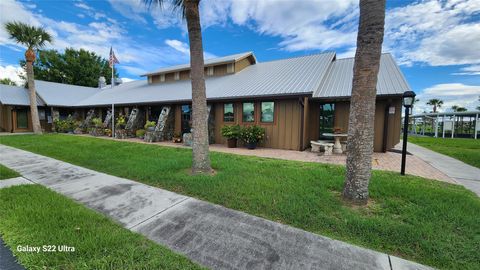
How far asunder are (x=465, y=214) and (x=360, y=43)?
316 centimetres

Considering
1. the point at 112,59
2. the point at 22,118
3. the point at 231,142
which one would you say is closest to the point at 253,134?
the point at 231,142

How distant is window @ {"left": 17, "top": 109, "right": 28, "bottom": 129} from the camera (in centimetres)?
1914

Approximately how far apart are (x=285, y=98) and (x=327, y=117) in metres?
2.59

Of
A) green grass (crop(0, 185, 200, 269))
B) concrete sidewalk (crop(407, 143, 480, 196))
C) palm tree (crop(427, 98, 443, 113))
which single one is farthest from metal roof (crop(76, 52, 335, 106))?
palm tree (crop(427, 98, 443, 113))

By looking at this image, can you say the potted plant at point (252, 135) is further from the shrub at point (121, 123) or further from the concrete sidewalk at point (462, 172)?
the shrub at point (121, 123)

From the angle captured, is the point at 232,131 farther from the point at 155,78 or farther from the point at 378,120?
the point at 155,78

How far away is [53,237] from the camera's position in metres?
2.46

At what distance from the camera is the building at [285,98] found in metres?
9.00

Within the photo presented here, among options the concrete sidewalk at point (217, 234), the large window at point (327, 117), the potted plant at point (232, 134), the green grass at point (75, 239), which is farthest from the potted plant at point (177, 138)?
the green grass at point (75, 239)

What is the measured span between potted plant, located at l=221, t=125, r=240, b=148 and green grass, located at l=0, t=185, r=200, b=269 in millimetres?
7347

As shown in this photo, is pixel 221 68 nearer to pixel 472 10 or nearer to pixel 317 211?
pixel 472 10

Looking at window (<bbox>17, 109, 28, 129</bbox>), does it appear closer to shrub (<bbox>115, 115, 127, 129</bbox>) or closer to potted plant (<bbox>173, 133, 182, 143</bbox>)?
shrub (<bbox>115, 115, 127, 129</bbox>)

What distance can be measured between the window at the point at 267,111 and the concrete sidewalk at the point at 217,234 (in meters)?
6.97

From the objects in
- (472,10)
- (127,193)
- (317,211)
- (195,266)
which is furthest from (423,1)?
(127,193)
